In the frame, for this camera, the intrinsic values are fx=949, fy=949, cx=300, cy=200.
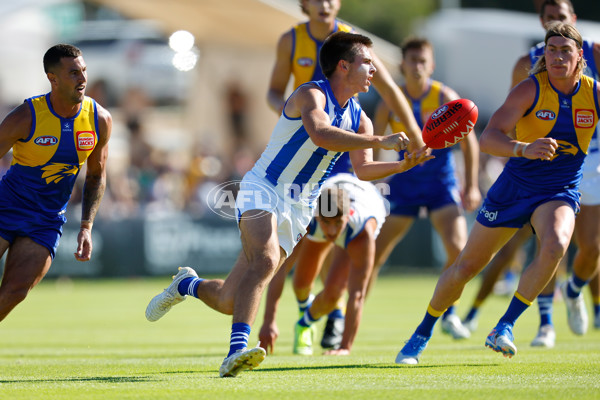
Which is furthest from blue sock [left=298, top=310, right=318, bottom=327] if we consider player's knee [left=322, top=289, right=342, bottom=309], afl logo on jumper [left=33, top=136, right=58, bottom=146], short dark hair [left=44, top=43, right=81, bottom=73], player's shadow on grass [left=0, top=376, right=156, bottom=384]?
short dark hair [left=44, top=43, right=81, bottom=73]

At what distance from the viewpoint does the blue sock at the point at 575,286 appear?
32.4 feet

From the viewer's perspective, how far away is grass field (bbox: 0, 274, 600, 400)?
6.05 meters

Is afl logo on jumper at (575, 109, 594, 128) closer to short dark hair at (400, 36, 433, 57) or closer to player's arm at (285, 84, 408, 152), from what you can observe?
player's arm at (285, 84, 408, 152)

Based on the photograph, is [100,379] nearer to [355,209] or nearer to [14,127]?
[14,127]

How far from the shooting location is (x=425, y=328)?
7.75m

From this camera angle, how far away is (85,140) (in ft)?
24.9

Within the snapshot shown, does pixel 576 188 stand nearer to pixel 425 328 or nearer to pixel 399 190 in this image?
pixel 425 328

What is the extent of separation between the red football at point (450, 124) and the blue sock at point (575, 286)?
3.68 m

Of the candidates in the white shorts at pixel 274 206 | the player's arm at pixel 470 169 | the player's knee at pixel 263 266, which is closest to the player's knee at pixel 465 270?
the white shorts at pixel 274 206

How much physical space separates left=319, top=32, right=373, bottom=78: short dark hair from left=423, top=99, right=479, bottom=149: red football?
2.59 feet

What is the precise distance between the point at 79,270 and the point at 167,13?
7577mm

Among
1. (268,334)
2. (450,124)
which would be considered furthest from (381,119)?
(450,124)

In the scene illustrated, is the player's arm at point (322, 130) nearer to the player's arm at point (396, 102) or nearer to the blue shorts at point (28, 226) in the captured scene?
the blue shorts at point (28, 226)

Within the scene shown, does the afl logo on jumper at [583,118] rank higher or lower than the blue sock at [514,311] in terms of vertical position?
higher
